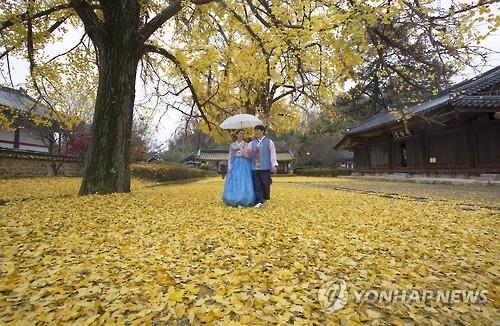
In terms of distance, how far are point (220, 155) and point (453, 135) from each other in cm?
3176

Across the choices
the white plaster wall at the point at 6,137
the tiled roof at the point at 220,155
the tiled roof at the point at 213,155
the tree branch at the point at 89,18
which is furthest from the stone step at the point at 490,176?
the tiled roof at the point at 213,155

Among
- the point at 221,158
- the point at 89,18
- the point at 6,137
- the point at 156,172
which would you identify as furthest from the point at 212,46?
the point at 221,158

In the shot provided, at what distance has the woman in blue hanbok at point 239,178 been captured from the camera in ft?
18.4

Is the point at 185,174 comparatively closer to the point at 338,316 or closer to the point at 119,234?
the point at 119,234

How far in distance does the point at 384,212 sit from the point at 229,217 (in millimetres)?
2817

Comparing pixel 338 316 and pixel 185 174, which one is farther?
pixel 185 174

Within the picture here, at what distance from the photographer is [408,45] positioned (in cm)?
479

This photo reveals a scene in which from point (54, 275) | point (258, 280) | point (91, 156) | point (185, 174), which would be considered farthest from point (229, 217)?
point (185, 174)

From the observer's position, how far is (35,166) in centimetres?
1426

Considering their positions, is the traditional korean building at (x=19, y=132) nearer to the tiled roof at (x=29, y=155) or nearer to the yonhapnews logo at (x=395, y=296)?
the tiled roof at (x=29, y=155)

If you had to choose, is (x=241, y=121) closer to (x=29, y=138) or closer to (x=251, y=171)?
(x=251, y=171)

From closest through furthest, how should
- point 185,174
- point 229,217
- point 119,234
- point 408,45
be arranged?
point 119,234, point 229,217, point 408,45, point 185,174

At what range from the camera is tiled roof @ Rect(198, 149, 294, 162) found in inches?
1567

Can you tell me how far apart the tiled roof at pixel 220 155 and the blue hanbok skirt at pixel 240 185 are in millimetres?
34032
